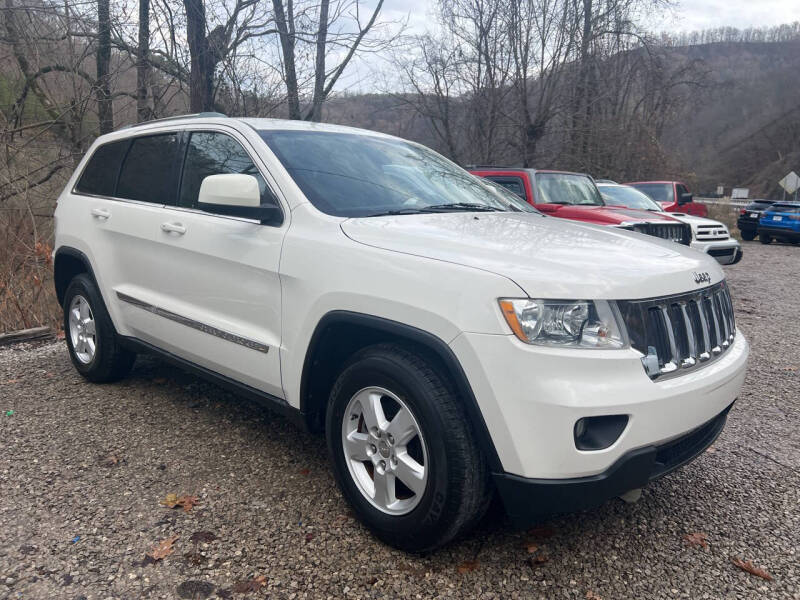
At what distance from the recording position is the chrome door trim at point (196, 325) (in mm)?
3142

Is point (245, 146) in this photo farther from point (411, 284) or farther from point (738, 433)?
point (738, 433)

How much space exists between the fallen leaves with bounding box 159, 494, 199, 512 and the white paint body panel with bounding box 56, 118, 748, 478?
0.61 metres

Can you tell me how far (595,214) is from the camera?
8461 millimetres

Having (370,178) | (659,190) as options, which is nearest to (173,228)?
(370,178)

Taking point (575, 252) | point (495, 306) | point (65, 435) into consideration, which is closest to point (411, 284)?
point (495, 306)

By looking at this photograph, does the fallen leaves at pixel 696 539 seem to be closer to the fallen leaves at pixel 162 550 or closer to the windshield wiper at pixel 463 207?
the windshield wiper at pixel 463 207

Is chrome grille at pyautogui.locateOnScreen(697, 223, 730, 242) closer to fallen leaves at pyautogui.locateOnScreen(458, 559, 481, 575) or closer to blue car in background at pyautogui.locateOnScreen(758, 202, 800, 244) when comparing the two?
fallen leaves at pyautogui.locateOnScreen(458, 559, 481, 575)

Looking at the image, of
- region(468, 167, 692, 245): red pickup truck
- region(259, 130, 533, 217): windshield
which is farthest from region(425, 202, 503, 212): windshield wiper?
region(468, 167, 692, 245): red pickup truck

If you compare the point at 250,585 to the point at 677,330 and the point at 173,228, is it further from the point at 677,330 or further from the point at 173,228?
the point at 173,228

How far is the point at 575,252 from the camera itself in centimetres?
254

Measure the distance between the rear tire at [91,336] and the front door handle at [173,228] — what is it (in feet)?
3.38

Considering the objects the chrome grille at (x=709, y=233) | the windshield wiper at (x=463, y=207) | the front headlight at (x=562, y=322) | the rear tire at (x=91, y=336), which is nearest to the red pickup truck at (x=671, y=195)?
the chrome grille at (x=709, y=233)

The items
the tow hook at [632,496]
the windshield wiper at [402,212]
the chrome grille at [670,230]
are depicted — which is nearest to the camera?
the tow hook at [632,496]

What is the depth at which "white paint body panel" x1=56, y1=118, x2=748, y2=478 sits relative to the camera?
7.18 ft
